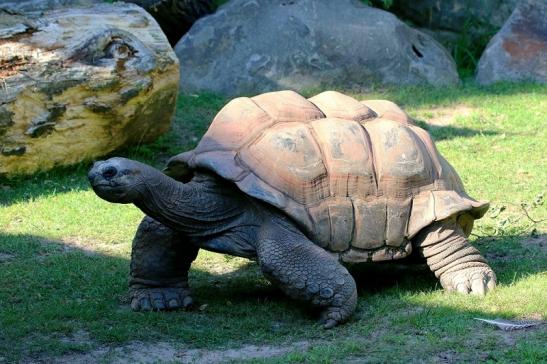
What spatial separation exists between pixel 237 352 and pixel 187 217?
2.86 ft

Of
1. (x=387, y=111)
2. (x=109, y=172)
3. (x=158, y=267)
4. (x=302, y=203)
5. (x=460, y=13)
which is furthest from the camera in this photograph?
(x=460, y=13)

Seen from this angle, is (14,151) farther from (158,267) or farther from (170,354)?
(170,354)

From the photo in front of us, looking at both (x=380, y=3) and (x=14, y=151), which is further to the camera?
(x=380, y=3)

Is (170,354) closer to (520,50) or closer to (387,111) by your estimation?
(387,111)

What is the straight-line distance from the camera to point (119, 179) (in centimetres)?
500

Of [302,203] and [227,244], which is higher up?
[302,203]

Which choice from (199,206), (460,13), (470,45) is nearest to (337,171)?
(199,206)

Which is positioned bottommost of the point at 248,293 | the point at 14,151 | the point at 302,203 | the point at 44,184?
the point at 44,184

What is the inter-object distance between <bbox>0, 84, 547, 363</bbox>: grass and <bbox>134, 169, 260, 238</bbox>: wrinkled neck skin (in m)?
0.47

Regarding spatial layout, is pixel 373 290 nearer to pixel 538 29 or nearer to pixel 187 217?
pixel 187 217

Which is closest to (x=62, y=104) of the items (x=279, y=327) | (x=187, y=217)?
(x=187, y=217)

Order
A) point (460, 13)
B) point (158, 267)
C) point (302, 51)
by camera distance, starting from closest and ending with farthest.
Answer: point (158, 267) < point (302, 51) < point (460, 13)

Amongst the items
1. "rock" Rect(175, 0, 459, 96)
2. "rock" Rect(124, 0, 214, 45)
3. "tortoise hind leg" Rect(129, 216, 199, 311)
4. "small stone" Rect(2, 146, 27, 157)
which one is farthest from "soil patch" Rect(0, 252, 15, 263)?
"rock" Rect(124, 0, 214, 45)

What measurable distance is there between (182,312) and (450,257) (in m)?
1.47
